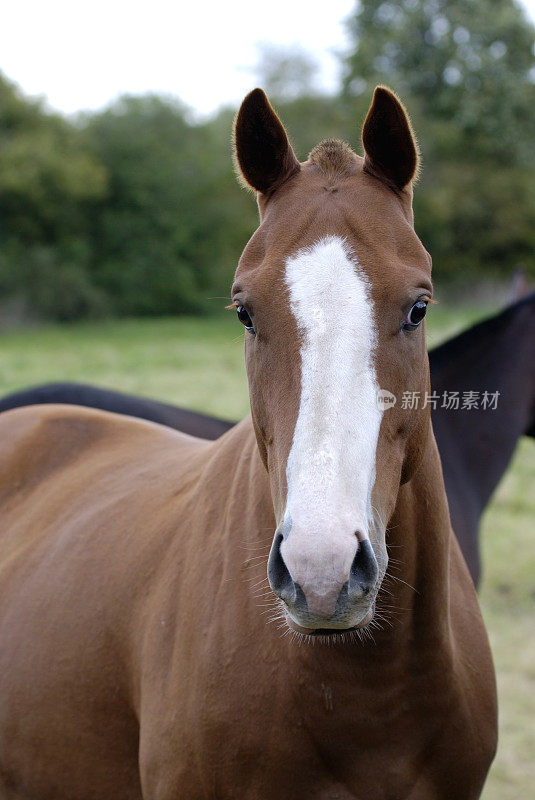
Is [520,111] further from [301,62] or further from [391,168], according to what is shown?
[391,168]

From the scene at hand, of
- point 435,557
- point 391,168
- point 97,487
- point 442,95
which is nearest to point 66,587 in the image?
point 97,487

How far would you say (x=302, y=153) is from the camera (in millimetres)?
27984

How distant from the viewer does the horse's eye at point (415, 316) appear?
1.69 m

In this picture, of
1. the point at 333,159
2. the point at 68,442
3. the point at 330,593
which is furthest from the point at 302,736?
the point at 68,442

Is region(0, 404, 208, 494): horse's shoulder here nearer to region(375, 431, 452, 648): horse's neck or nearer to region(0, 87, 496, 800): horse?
region(0, 87, 496, 800): horse

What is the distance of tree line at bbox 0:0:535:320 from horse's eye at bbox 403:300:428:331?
2677 cm

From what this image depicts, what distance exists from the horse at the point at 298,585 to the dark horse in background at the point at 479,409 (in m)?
1.62

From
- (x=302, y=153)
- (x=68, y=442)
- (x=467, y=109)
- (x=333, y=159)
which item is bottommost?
(x=68, y=442)

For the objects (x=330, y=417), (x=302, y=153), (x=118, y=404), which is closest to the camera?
(x=330, y=417)

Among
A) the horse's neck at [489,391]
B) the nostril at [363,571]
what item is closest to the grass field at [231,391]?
the nostril at [363,571]

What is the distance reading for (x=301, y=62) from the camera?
34.4 m

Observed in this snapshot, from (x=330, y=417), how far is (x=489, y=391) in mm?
2891

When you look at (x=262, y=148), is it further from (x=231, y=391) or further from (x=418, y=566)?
(x=231, y=391)

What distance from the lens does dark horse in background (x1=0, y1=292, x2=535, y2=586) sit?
12.6 feet
